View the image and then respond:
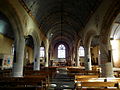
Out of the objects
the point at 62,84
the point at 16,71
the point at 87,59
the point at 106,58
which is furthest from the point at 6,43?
the point at 106,58

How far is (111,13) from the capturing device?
7.65 metres

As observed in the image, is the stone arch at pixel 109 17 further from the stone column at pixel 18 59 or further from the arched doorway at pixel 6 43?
the arched doorway at pixel 6 43

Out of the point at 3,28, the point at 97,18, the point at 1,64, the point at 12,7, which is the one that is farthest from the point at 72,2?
the point at 1,64

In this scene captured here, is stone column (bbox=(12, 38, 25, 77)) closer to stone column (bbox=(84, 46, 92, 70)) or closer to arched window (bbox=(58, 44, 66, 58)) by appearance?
stone column (bbox=(84, 46, 92, 70))

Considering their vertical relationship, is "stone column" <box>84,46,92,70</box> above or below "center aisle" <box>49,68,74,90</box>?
above

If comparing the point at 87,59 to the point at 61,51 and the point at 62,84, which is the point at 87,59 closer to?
the point at 62,84

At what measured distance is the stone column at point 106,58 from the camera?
330 inches

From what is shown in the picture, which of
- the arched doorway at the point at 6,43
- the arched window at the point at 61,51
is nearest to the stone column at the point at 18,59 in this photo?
the arched doorway at the point at 6,43

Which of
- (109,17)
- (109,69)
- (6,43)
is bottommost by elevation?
(109,69)

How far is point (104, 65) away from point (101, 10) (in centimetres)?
409

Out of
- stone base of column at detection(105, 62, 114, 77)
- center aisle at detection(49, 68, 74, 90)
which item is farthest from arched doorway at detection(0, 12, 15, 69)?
stone base of column at detection(105, 62, 114, 77)

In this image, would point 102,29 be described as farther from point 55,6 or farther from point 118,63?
point 118,63

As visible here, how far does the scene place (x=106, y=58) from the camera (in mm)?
8539

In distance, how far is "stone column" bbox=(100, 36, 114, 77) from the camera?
8.38m
